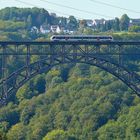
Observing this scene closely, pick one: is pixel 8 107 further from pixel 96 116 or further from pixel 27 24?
pixel 27 24

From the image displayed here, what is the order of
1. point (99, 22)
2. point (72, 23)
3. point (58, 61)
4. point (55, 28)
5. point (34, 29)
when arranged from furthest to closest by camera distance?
1. point (99, 22)
2. point (72, 23)
3. point (55, 28)
4. point (34, 29)
5. point (58, 61)

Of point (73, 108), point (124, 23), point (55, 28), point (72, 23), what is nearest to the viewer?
point (73, 108)

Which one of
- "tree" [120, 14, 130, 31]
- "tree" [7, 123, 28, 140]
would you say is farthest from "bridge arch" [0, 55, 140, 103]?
"tree" [120, 14, 130, 31]

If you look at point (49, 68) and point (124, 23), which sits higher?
point (49, 68)

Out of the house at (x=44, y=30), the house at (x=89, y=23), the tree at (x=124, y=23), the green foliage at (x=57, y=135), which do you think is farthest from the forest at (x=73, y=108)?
the house at (x=89, y=23)

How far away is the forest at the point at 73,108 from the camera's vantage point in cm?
9306

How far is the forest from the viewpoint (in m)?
93.1

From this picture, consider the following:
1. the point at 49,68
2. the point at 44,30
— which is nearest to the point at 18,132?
the point at 49,68

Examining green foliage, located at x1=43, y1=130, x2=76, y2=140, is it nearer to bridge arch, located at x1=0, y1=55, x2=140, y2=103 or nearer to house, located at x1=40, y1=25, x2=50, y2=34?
bridge arch, located at x1=0, y1=55, x2=140, y2=103

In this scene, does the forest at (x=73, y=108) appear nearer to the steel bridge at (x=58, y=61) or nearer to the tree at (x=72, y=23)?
the steel bridge at (x=58, y=61)

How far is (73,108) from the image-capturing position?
100000mm

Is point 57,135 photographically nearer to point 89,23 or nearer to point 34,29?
point 34,29

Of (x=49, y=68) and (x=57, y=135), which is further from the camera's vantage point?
(x=57, y=135)

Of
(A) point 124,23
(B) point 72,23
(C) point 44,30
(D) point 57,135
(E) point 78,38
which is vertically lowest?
(D) point 57,135
